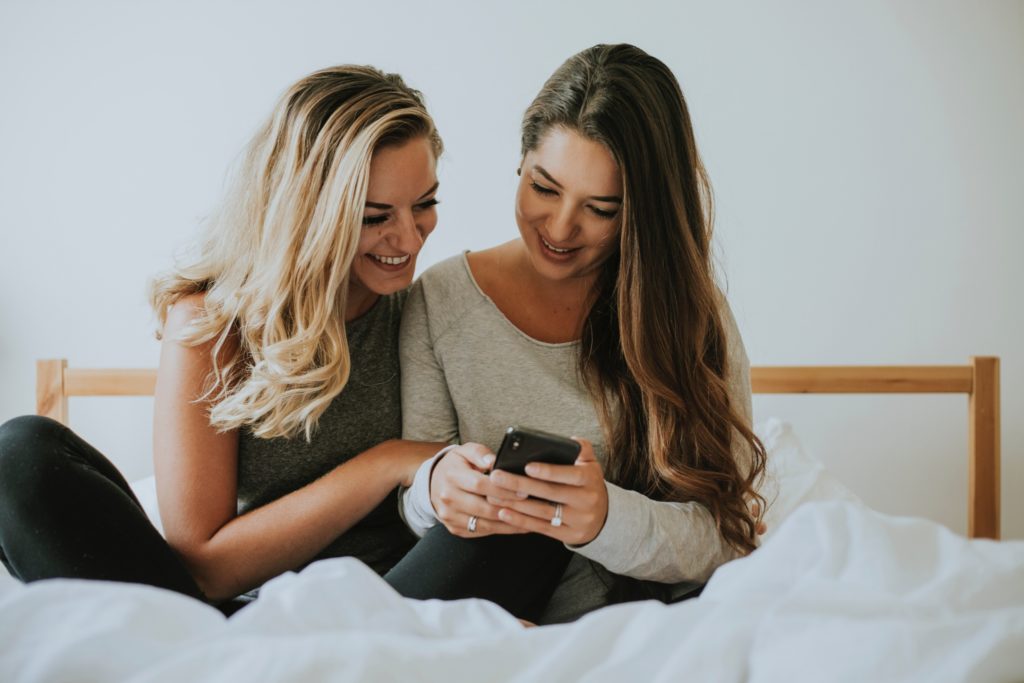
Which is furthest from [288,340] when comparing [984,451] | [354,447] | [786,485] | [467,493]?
[984,451]

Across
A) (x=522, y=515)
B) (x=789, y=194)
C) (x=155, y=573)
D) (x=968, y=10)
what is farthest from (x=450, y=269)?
(x=968, y=10)

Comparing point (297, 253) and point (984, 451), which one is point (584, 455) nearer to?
point (297, 253)

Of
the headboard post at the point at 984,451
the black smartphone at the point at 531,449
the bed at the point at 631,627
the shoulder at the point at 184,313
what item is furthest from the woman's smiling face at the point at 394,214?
the headboard post at the point at 984,451

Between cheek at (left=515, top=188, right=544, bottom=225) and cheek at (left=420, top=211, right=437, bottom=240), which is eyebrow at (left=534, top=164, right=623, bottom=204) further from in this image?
cheek at (left=420, top=211, right=437, bottom=240)

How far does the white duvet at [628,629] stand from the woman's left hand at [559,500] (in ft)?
1.02

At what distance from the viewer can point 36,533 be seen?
1.02m

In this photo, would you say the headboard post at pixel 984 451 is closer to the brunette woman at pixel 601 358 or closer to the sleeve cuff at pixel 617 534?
the brunette woman at pixel 601 358

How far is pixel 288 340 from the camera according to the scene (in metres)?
1.21

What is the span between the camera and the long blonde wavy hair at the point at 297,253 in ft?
3.94

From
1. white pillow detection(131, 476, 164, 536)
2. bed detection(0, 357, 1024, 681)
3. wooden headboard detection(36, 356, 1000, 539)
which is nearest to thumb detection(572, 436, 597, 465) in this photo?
bed detection(0, 357, 1024, 681)

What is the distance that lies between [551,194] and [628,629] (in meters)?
0.72

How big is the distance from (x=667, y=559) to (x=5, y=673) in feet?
2.56

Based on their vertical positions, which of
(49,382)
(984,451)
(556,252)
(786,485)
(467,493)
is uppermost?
(556,252)

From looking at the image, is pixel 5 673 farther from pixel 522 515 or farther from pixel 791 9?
pixel 791 9
